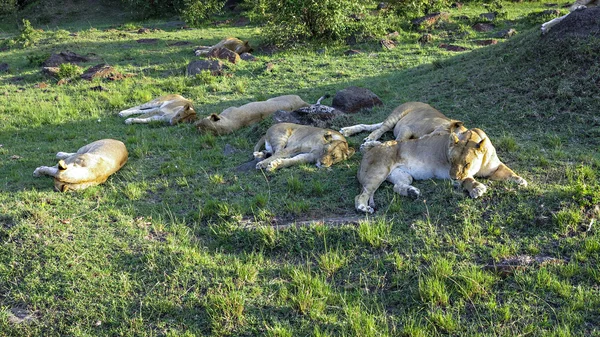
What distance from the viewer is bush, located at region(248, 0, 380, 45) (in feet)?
52.9

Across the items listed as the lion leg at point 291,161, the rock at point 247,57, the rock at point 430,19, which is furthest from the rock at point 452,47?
the lion leg at point 291,161

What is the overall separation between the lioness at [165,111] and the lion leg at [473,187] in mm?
6105

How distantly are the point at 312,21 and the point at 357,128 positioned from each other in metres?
9.33

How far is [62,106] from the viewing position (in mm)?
10953

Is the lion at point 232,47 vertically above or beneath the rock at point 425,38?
beneath

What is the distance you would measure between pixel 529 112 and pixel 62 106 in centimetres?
954

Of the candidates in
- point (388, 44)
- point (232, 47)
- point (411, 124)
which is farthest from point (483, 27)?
point (411, 124)

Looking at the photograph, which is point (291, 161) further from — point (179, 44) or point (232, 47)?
point (179, 44)

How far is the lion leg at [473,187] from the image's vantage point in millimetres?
5426

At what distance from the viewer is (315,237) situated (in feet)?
17.2

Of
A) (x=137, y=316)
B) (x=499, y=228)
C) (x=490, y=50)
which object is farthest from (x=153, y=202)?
(x=490, y=50)

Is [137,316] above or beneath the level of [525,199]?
beneath

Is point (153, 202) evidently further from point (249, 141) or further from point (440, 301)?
point (440, 301)

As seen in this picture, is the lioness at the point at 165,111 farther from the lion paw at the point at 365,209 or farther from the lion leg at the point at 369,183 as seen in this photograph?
the lion paw at the point at 365,209
